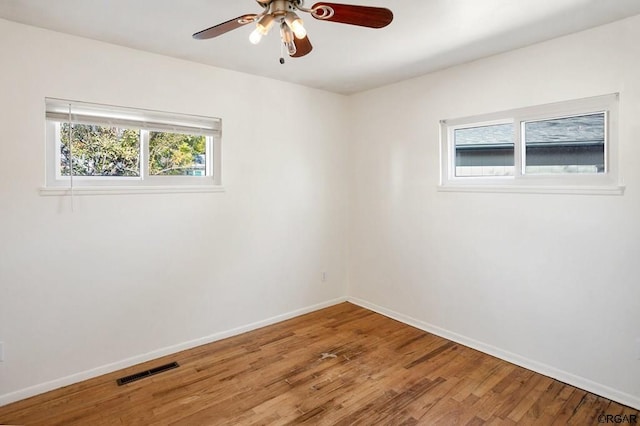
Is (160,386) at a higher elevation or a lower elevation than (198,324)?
lower

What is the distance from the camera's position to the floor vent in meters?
2.56

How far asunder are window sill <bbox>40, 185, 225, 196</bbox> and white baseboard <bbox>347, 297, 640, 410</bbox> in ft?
7.18

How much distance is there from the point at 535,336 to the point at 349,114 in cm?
278

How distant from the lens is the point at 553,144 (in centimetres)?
265

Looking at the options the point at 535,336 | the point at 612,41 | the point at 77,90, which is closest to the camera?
the point at 612,41

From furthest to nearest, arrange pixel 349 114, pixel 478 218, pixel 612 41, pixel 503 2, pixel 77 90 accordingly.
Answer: pixel 349 114, pixel 478 218, pixel 77 90, pixel 612 41, pixel 503 2

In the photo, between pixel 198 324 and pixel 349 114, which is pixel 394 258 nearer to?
pixel 349 114

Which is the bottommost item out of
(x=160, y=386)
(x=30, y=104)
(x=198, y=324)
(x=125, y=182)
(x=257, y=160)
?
(x=160, y=386)

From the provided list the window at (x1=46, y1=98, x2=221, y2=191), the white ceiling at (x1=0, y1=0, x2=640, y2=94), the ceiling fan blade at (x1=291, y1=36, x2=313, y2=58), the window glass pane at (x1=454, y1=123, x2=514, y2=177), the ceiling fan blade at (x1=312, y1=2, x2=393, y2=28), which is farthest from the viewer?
the window glass pane at (x1=454, y1=123, x2=514, y2=177)

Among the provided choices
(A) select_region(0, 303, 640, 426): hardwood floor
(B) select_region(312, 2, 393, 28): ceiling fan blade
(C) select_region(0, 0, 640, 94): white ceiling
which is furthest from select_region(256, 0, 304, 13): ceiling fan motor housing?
(A) select_region(0, 303, 640, 426): hardwood floor

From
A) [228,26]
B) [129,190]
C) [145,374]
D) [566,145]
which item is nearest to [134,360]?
[145,374]

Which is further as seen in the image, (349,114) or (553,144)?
(349,114)

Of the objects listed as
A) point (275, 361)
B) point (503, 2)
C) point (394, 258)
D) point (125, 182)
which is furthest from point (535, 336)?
point (125, 182)

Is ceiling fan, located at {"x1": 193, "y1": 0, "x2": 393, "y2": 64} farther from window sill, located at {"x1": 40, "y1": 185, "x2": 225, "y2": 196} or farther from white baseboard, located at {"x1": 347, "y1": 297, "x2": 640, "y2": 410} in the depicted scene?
white baseboard, located at {"x1": 347, "y1": 297, "x2": 640, "y2": 410}
